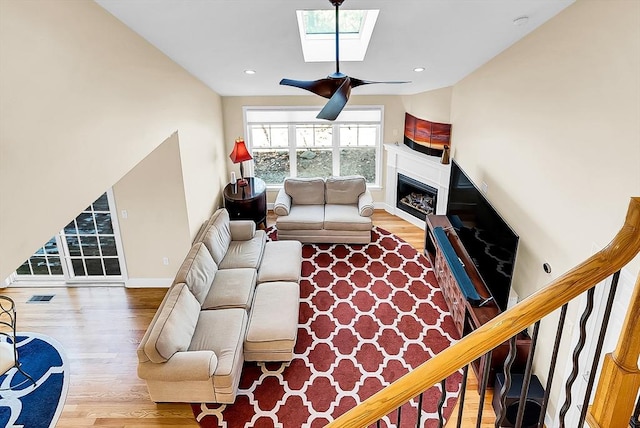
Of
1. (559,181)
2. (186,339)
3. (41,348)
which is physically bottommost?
(41,348)

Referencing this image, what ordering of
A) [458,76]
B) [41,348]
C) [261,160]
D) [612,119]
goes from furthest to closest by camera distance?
[261,160]
[458,76]
[41,348]
[612,119]

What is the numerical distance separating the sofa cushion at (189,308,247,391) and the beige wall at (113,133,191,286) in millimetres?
1396

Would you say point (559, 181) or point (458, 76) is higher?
point (458, 76)

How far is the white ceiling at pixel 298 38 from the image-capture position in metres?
3.09

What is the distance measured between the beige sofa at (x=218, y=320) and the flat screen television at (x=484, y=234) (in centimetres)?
202

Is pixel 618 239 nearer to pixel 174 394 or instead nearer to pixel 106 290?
pixel 174 394

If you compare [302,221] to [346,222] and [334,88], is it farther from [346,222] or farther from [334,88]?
[334,88]

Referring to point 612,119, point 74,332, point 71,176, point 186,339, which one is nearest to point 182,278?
point 186,339

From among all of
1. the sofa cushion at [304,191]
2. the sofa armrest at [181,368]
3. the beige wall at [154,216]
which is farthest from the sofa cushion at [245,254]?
the sofa armrest at [181,368]

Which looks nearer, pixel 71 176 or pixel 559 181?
pixel 71 176

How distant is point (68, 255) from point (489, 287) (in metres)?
5.23

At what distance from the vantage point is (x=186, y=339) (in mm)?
4027

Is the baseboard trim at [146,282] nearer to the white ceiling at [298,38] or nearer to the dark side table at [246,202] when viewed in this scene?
the dark side table at [246,202]

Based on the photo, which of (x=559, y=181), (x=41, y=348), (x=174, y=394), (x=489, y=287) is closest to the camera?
(x=559, y=181)
